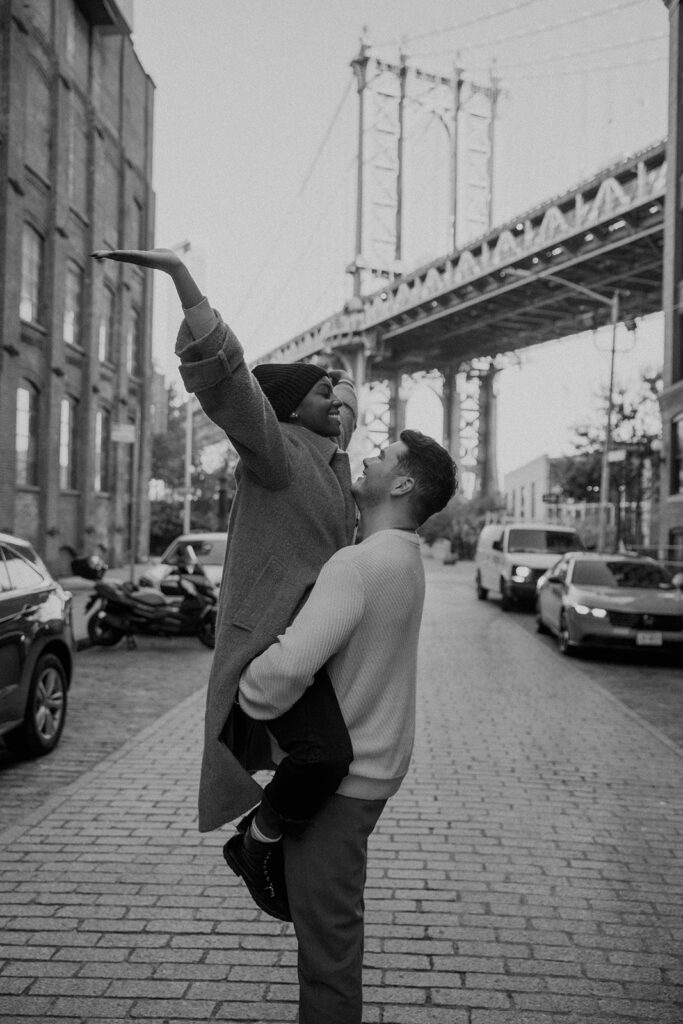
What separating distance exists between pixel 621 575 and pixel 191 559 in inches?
240

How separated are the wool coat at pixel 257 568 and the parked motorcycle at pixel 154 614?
10.8 m

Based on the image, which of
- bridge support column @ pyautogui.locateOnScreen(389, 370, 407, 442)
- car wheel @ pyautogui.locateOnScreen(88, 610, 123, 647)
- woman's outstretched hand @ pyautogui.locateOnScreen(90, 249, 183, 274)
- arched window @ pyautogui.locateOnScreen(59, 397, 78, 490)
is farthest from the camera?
bridge support column @ pyautogui.locateOnScreen(389, 370, 407, 442)

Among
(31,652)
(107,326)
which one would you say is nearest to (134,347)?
(107,326)

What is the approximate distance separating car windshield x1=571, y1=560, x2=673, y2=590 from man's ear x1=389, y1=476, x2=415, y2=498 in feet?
40.8

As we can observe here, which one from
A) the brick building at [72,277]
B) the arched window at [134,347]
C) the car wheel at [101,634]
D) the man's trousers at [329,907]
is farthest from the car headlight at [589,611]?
the arched window at [134,347]

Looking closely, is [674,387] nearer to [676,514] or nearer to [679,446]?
[679,446]

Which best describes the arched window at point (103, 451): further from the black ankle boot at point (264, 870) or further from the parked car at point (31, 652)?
the black ankle boot at point (264, 870)

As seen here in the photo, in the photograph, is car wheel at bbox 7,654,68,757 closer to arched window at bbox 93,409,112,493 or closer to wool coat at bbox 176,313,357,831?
wool coat at bbox 176,313,357,831

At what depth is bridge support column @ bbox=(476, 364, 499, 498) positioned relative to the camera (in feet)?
256

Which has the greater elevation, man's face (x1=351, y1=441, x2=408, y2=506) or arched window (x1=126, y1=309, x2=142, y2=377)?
arched window (x1=126, y1=309, x2=142, y2=377)

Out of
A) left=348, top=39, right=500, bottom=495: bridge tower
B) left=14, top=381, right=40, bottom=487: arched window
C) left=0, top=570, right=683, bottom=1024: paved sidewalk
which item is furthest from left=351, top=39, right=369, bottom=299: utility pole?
left=0, top=570, right=683, bottom=1024: paved sidewalk

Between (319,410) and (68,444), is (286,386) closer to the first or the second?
(319,410)

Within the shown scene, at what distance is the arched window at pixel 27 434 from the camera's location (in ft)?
73.5

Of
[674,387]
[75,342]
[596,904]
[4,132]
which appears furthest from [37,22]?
[596,904]
